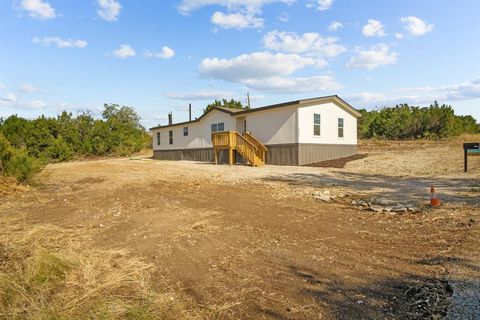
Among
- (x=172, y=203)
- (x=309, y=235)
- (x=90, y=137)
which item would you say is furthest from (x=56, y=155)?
(x=309, y=235)

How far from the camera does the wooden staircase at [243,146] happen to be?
20281mm

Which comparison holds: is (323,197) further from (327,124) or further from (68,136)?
(68,136)

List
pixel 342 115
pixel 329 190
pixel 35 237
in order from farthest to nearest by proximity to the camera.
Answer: pixel 342 115, pixel 329 190, pixel 35 237

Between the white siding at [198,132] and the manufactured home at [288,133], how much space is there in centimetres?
7

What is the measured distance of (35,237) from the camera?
590 centimetres

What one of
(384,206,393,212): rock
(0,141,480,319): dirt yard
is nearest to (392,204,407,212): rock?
(384,206,393,212): rock

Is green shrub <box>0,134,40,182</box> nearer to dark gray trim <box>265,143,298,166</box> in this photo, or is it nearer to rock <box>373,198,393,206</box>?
rock <box>373,198,393,206</box>

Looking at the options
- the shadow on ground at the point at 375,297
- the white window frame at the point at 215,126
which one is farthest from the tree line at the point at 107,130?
the shadow on ground at the point at 375,297

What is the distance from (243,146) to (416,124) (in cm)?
1694

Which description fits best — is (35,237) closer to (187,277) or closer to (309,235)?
(187,277)

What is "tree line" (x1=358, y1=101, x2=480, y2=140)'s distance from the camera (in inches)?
1115

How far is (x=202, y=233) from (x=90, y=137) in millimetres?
31977

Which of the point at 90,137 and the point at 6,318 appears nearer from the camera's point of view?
the point at 6,318

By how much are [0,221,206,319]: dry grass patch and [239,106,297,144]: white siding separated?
15.7 m
